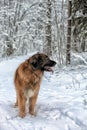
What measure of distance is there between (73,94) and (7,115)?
223cm

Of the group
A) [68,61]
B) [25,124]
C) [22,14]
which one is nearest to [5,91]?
[25,124]

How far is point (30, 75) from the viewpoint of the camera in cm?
558

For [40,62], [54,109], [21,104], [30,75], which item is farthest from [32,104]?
[40,62]

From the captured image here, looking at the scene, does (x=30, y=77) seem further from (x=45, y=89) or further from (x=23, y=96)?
(x=45, y=89)

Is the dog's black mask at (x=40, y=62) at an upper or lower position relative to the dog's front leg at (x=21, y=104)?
upper

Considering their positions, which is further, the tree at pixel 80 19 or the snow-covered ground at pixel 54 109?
the tree at pixel 80 19

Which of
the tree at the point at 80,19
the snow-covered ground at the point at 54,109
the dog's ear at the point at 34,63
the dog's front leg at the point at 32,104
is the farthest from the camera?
the tree at the point at 80,19

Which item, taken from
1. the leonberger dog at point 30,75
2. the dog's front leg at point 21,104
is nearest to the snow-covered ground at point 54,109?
the dog's front leg at point 21,104

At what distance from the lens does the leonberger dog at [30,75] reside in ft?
18.2

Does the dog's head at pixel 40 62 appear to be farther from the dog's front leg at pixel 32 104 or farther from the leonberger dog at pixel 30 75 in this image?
the dog's front leg at pixel 32 104

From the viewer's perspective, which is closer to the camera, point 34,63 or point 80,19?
point 34,63

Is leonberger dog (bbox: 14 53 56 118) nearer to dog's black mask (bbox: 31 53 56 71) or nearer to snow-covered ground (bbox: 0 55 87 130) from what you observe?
dog's black mask (bbox: 31 53 56 71)

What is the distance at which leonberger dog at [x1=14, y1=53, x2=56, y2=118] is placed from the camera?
18.2 feet

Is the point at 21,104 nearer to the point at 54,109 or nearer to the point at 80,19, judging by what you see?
the point at 54,109
